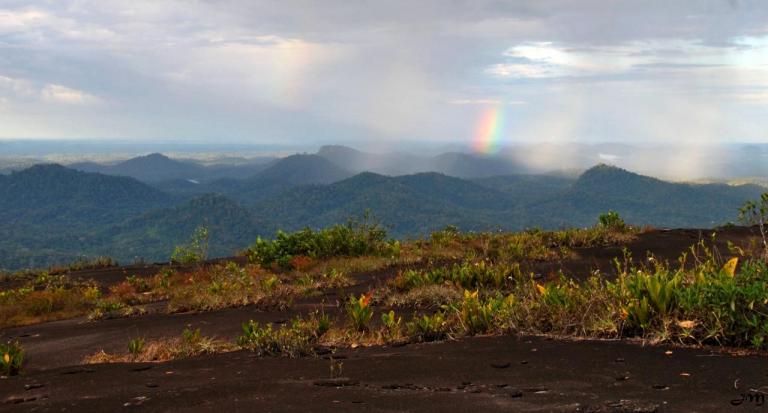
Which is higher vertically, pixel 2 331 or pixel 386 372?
pixel 386 372

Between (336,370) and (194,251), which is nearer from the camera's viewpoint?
(336,370)

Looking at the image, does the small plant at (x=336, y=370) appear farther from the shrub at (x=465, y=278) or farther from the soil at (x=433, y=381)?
the shrub at (x=465, y=278)

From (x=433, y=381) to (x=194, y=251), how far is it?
2046cm

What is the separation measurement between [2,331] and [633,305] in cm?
1193

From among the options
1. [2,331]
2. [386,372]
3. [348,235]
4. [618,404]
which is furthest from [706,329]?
[348,235]

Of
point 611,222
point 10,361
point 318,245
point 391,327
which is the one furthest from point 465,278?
point 611,222

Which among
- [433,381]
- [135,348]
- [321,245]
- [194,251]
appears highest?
[433,381]

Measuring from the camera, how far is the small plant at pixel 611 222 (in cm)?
1997

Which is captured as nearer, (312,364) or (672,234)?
(312,364)

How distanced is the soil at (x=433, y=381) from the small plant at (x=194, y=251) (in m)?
13.5

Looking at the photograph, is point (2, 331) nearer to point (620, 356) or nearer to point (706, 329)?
point (620, 356)

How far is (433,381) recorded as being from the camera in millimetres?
4875

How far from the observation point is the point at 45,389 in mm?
5488

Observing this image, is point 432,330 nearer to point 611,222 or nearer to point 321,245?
point 321,245
